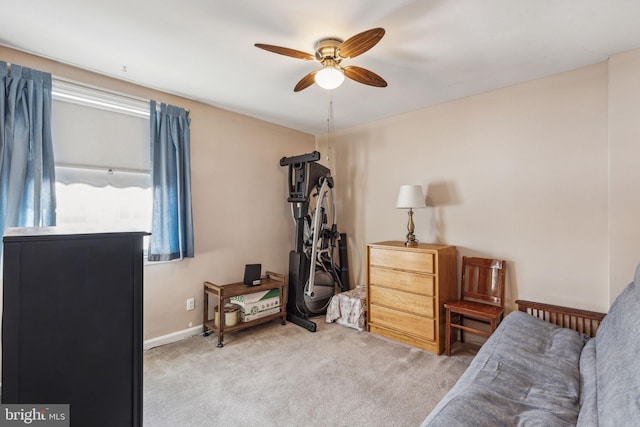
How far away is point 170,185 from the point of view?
113 inches

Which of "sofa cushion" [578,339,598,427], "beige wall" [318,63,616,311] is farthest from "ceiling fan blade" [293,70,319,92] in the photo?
"sofa cushion" [578,339,598,427]

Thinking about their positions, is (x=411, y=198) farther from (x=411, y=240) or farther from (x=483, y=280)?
(x=483, y=280)

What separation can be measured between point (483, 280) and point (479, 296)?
0.16 meters

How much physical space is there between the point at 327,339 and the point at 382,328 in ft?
1.98

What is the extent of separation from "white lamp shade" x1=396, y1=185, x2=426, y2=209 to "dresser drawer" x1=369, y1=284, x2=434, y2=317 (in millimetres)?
894

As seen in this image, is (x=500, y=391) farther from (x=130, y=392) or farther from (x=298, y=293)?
(x=298, y=293)

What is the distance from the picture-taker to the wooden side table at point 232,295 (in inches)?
114

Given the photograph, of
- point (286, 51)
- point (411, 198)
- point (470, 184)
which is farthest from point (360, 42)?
point (470, 184)

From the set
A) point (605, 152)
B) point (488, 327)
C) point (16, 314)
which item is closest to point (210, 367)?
point (16, 314)

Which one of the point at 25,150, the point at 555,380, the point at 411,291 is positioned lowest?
A: the point at 555,380

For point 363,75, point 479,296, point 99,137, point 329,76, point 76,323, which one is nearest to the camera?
point 76,323

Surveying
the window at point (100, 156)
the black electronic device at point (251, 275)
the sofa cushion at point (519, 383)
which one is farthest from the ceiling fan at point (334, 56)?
the black electronic device at point (251, 275)

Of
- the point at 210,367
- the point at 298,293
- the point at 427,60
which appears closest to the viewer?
the point at 427,60

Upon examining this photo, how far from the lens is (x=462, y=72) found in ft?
8.17
